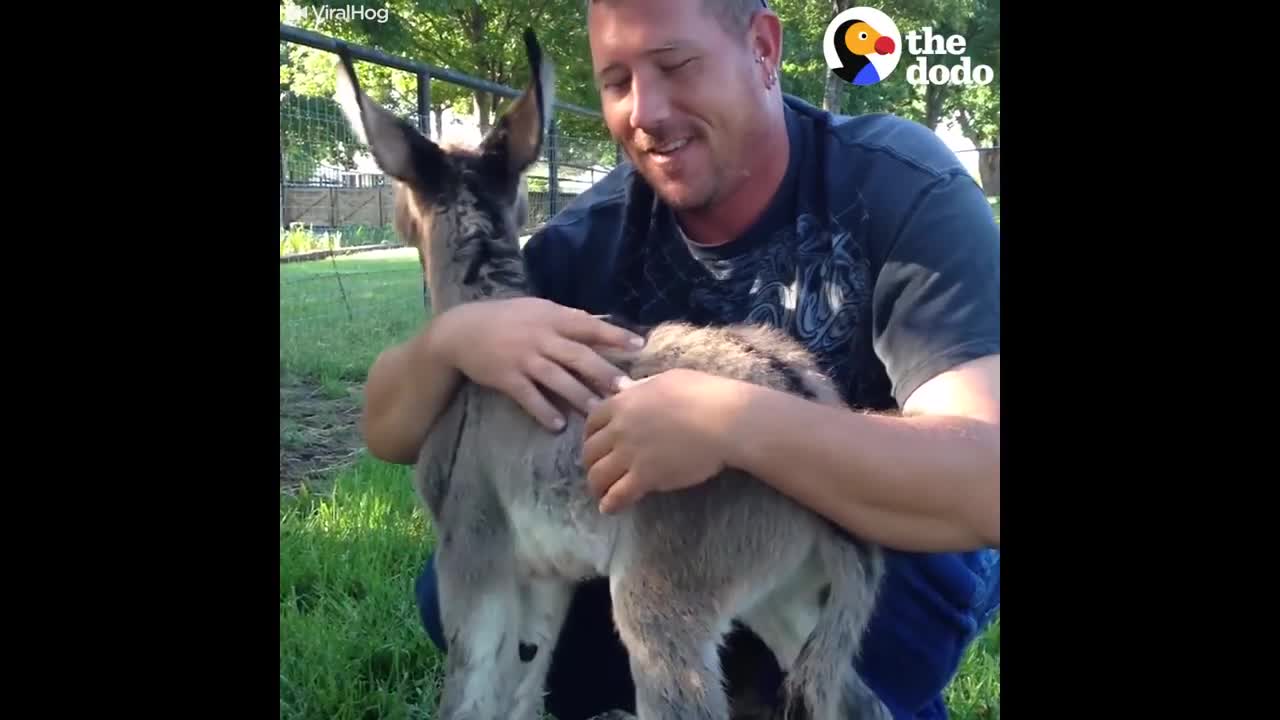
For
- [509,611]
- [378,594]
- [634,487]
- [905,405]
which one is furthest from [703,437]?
[378,594]

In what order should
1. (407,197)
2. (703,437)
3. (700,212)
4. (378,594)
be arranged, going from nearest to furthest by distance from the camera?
(703,437), (700,212), (407,197), (378,594)

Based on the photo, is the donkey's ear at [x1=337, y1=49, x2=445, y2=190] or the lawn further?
the lawn

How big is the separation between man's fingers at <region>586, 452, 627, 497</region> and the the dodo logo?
84 centimetres

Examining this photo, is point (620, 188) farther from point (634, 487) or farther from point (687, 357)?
point (634, 487)

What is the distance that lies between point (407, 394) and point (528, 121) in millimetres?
575

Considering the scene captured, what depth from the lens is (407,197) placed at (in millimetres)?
2053

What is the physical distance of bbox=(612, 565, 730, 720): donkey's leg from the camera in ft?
5.75

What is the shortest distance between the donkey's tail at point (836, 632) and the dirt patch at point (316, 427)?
95cm

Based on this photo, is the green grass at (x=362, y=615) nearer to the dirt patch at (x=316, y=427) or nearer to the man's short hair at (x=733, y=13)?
the dirt patch at (x=316, y=427)

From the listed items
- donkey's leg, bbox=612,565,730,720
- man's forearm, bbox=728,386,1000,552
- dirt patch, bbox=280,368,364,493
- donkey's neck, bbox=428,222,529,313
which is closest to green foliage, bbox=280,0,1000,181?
donkey's neck, bbox=428,222,529,313

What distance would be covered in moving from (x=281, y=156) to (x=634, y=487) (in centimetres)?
95

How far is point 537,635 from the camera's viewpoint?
204 cm

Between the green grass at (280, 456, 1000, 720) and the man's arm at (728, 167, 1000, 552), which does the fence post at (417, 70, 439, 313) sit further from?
the man's arm at (728, 167, 1000, 552)

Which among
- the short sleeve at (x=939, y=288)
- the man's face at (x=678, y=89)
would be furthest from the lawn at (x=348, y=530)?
the short sleeve at (x=939, y=288)
